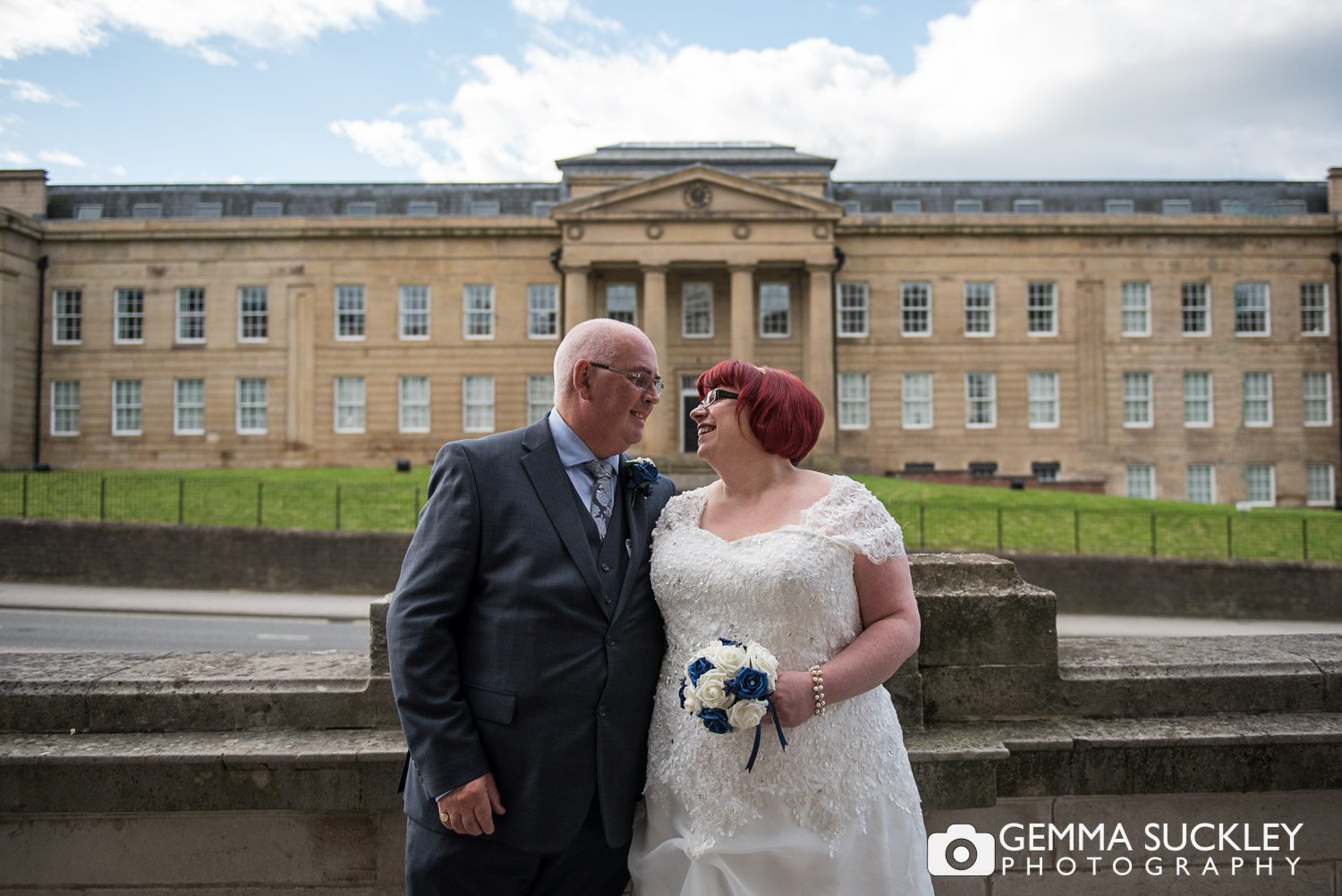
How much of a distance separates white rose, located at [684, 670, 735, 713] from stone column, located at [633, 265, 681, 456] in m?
32.2

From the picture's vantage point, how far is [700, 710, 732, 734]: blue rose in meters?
2.27

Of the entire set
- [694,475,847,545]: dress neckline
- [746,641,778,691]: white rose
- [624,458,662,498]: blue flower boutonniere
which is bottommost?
[746,641,778,691]: white rose

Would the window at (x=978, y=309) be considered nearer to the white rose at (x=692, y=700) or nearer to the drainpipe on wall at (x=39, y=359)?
the white rose at (x=692, y=700)

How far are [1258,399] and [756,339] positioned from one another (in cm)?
2352

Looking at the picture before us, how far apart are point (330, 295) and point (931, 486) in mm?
27898

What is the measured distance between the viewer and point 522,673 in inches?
96.1

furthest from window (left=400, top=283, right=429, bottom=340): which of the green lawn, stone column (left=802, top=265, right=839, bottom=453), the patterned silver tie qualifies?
the patterned silver tie

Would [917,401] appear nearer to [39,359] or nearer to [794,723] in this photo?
[794,723]

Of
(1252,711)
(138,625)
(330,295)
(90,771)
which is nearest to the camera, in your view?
(90,771)

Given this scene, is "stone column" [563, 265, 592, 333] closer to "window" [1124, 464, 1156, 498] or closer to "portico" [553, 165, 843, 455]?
"portico" [553, 165, 843, 455]

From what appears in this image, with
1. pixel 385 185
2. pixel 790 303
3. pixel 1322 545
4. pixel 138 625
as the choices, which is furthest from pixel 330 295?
pixel 1322 545

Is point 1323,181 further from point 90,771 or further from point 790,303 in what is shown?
point 90,771

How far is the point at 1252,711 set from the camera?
11.0ft

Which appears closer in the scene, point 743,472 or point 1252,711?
point 743,472
